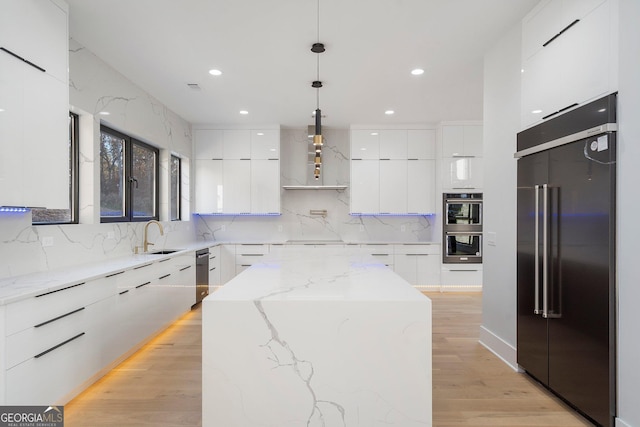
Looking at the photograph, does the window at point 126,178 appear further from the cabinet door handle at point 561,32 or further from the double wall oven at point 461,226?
the double wall oven at point 461,226

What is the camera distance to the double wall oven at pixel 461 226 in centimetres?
568

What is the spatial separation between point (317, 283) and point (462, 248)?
14.1 ft

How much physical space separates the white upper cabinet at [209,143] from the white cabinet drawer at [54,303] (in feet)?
11.3

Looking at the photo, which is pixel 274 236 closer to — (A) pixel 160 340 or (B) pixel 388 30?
(A) pixel 160 340

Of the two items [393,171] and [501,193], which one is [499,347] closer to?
[501,193]

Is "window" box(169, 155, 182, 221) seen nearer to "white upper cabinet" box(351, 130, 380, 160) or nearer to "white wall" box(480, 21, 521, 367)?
"white upper cabinet" box(351, 130, 380, 160)

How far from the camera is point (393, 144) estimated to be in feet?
19.5

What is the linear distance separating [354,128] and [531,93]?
343 centimetres

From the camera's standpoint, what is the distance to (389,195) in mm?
5953

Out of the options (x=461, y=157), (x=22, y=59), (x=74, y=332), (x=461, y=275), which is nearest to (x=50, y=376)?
(x=74, y=332)

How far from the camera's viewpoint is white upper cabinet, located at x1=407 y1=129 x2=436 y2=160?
592cm

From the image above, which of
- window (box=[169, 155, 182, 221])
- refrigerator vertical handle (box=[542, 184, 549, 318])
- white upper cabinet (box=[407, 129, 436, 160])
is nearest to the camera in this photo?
refrigerator vertical handle (box=[542, 184, 549, 318])

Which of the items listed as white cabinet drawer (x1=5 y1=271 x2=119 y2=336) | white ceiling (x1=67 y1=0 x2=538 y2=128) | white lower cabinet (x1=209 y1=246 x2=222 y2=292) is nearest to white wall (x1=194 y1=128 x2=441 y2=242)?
white lower cabinet (x1=209 y1=246 x2=222 y2=292)

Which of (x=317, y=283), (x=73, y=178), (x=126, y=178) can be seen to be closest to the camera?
(x=317, y=283)
